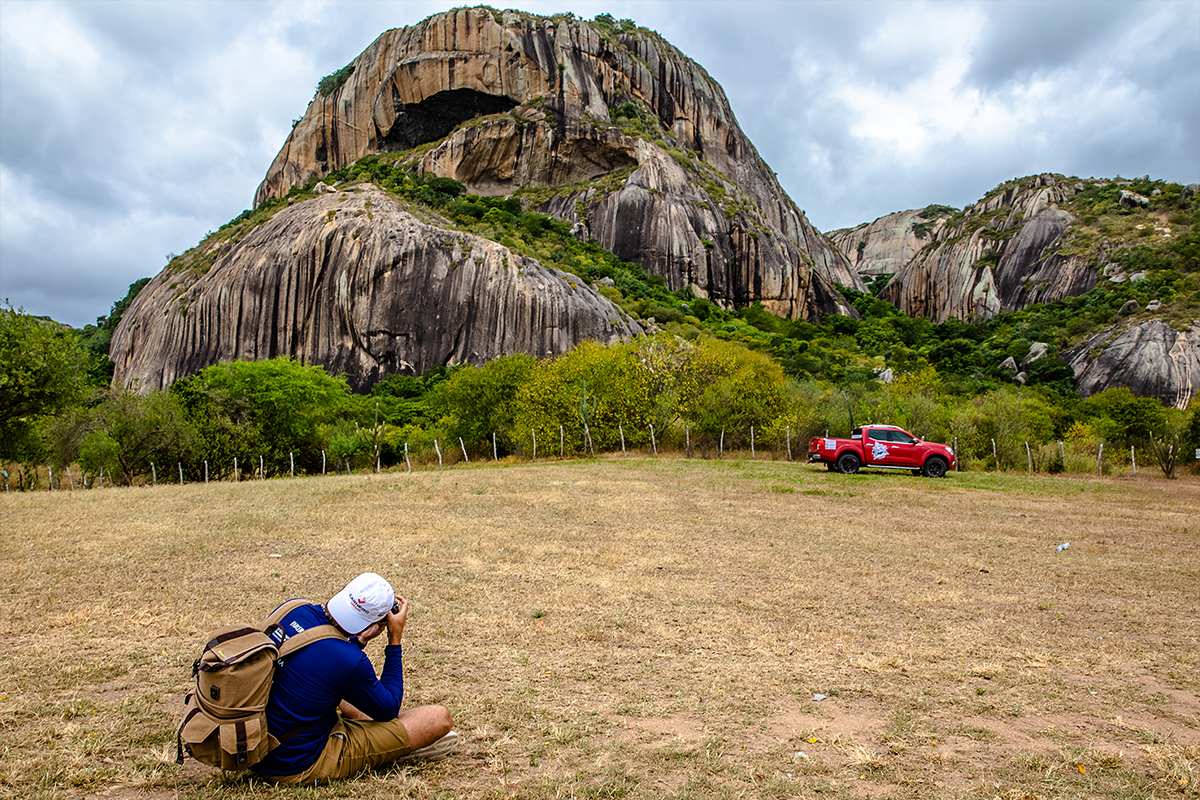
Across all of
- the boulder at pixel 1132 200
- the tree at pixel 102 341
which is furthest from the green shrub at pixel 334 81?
the boulder at pixel 1132 200

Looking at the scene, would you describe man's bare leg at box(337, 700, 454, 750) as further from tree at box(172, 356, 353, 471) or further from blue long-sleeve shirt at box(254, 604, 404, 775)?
tree at box(172, 356, 353, 471)

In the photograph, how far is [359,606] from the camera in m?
3.76

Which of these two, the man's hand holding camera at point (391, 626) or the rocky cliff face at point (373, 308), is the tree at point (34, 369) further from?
the rocky cliff face at point (373, 308)

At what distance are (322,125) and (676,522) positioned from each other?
94363mm

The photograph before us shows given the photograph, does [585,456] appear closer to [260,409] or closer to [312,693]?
[260,409]

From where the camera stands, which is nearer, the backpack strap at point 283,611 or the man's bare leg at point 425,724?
the backpack strap at point 283,611

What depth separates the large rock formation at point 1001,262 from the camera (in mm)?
83750

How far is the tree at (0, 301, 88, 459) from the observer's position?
1770 centimetres

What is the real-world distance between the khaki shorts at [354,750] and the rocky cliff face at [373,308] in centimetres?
4931

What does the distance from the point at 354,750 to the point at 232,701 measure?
78cm

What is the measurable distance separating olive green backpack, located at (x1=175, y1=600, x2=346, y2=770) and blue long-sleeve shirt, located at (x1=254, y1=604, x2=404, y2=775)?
65 millimetres

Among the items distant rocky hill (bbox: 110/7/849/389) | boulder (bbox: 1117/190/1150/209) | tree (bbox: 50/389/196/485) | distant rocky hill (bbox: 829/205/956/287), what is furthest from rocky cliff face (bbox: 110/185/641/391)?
distant rocky hill (bbox: 829/205/956/287)

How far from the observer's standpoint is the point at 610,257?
2970 inches

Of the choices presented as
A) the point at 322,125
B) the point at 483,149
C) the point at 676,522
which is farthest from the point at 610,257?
the point at 676,522
